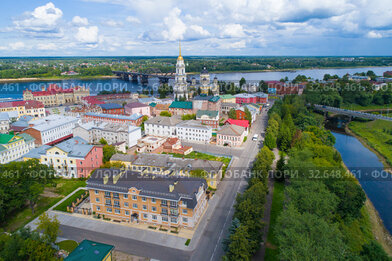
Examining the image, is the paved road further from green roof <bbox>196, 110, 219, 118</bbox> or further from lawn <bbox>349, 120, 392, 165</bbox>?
lawn <bbox>349, 120, 392, 165</bbox>

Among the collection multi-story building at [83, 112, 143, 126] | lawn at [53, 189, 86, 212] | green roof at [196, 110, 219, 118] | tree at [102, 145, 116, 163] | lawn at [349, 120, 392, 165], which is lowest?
lawn at [53, 189, 86, 212]

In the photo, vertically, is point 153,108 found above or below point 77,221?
above

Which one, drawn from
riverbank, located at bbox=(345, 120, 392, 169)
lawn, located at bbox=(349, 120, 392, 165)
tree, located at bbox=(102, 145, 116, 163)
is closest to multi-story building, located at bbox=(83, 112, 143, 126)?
tree, located at bbox=(102, 145, 116, 163)

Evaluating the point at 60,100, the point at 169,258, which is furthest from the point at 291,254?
the point at 60,100

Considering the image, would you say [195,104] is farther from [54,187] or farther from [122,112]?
[54,187]

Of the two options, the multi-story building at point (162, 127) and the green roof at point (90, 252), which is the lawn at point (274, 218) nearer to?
the green roof at point (90, 252)

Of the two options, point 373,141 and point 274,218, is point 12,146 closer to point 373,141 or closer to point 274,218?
point 274,218
